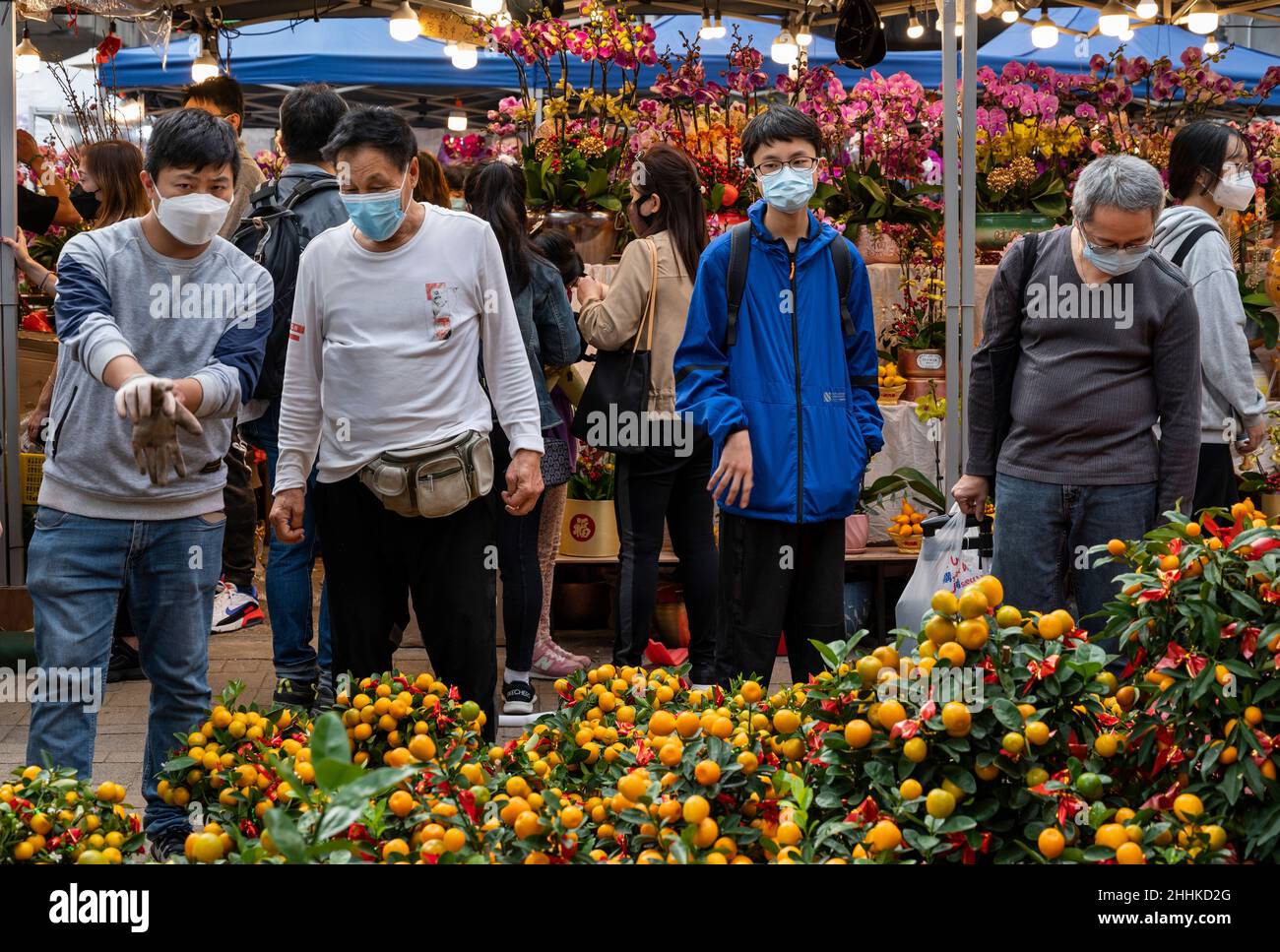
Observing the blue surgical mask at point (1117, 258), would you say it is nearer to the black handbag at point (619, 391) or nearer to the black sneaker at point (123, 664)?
the black handbag at point (619, 391)

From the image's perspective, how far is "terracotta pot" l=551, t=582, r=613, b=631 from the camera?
20.0 ft

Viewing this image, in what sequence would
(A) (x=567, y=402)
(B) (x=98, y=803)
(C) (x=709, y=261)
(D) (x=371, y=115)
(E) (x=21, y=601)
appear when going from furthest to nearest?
(A) (x=567, y=402) < (E) (x=21, y=601) < (C) (x=709, y=261) < (D) (x=371, y=115) < (B) (x=98, y=803)

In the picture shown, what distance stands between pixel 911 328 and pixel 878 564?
1025 mm

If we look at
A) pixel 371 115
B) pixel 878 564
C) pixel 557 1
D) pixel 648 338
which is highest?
pixel 557 1

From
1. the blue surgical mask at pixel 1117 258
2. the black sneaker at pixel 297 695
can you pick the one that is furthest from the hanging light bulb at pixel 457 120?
the blue surgical mask at pixel 1117 258

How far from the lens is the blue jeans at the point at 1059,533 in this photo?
3.54 meters

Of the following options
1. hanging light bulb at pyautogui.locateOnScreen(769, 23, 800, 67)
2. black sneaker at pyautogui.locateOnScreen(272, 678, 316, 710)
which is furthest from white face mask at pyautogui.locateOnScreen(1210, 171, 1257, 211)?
hanging light bulb at pyautogui.locateOnScreen(769, 23, 800, 67)

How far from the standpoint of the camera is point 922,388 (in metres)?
5.88

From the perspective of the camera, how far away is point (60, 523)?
306cm

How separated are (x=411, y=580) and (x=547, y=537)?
1.75 m

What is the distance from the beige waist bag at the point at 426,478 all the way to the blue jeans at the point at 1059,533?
1.38 m

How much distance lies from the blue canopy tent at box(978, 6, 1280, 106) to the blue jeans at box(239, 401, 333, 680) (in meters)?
7.06
